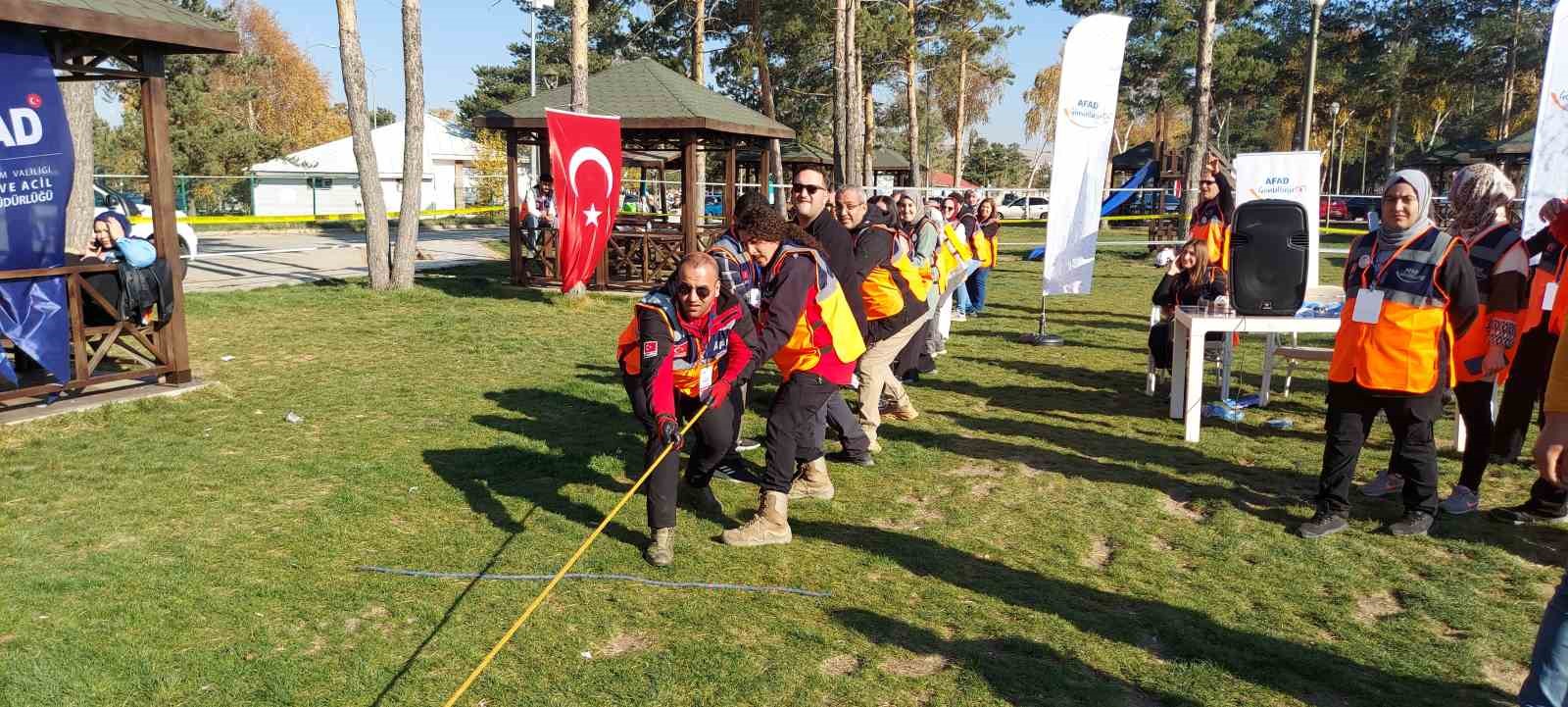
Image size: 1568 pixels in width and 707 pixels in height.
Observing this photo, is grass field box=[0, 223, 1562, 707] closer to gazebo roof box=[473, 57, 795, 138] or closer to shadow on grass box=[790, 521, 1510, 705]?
shadow on grass box=[790, 521, 1510, 705]

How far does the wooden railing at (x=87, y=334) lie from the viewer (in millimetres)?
6945

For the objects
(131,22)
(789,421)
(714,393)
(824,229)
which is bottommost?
(789,421)

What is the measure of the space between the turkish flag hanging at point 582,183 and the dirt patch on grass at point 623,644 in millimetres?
7482

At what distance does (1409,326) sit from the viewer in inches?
187

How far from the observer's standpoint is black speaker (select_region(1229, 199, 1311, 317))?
6.54m

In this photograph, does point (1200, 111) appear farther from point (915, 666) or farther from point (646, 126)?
point (915, 666)

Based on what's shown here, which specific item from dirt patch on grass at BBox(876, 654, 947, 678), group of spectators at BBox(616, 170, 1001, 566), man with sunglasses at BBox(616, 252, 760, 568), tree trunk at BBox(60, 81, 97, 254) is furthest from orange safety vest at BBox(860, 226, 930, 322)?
tree trunk at BBox(60, 81, 97, 254)

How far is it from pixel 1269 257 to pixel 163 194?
8.00 metres

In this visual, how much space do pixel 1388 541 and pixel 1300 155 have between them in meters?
8.04

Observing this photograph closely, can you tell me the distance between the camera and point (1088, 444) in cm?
696

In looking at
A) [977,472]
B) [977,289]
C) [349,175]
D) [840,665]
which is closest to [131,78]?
[977,472]

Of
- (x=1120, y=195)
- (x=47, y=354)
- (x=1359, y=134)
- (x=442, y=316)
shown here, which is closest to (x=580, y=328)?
(x=442, y=316)

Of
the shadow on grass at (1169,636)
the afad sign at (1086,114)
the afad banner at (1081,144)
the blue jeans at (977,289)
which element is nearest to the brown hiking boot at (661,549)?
the shadow on grass at (1169,636)

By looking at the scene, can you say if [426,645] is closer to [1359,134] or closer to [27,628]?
[27,628]
